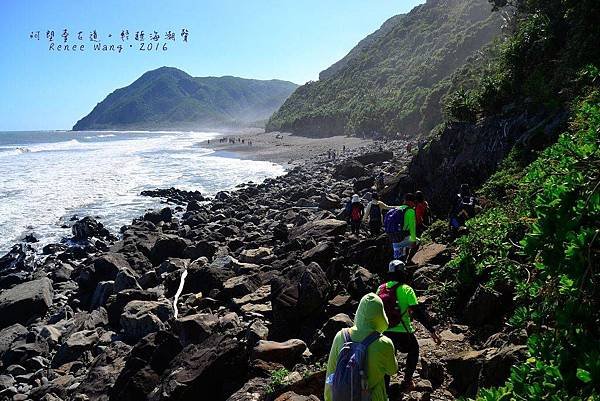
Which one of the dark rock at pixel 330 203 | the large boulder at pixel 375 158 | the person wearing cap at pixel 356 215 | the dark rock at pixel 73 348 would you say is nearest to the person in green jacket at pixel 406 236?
the person wearing cap at pixel 356 215

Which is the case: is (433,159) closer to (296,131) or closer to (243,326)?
(243,326)

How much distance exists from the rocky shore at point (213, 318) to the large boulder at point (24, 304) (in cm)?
4

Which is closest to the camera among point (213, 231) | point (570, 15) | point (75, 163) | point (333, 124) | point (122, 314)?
point (122, 314)

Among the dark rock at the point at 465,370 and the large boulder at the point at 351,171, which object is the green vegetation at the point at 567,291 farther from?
the large boulder at the point at 351,171

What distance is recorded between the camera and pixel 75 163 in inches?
2007

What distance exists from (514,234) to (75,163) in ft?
173

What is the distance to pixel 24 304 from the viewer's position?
43.6 ft

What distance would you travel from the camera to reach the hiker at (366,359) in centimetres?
346

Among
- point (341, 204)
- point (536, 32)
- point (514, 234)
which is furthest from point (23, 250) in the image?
point (536, 32)

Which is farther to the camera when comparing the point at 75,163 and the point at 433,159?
the point at 75,163

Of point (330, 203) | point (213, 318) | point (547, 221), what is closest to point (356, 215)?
point (213, 318)

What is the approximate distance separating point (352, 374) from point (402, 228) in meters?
5.09

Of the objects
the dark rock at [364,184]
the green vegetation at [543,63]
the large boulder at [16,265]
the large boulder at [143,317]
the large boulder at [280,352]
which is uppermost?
the green vegetation at [543,63]

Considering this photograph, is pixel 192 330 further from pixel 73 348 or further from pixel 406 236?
pixel 406 236
